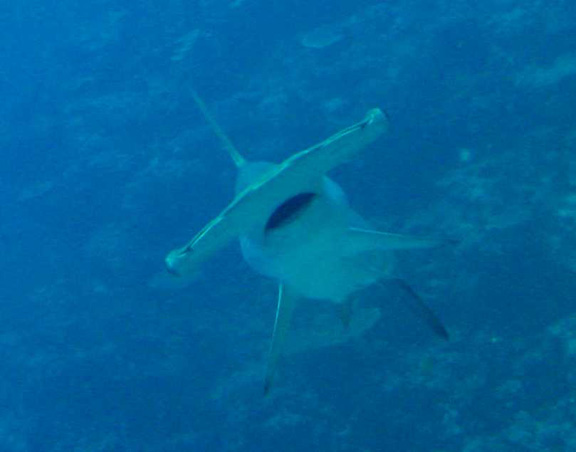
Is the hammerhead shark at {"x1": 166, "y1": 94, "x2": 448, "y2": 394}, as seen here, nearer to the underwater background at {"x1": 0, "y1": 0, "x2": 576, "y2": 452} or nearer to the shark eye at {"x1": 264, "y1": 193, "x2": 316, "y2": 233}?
the shark eye at {"x1": 264, "y1": 193, "x2": 316, "y2": 233}

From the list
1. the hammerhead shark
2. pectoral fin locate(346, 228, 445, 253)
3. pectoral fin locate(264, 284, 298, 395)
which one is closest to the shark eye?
the hammerhead shark

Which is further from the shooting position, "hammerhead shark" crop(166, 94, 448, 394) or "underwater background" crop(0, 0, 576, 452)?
"underwater background" crop(0, 0, 576, 452)

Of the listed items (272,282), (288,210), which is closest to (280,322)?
(288,210)

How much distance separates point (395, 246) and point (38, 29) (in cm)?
1881

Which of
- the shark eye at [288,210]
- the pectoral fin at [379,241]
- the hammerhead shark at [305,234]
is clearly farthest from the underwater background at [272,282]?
the shark eye at [288,210]

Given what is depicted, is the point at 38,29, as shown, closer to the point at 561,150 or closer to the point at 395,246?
the point at 561,150

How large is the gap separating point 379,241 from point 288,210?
0.64 meters

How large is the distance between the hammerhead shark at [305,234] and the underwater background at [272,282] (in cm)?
226

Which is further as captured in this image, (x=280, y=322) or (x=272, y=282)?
(x=272, y=282)

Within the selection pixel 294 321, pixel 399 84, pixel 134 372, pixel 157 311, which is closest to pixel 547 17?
pixel 399 84

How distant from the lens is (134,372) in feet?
26.2

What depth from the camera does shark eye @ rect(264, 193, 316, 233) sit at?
3230mm

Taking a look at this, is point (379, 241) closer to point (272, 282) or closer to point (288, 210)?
point (288, 210)

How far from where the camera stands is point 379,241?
11.7ft
